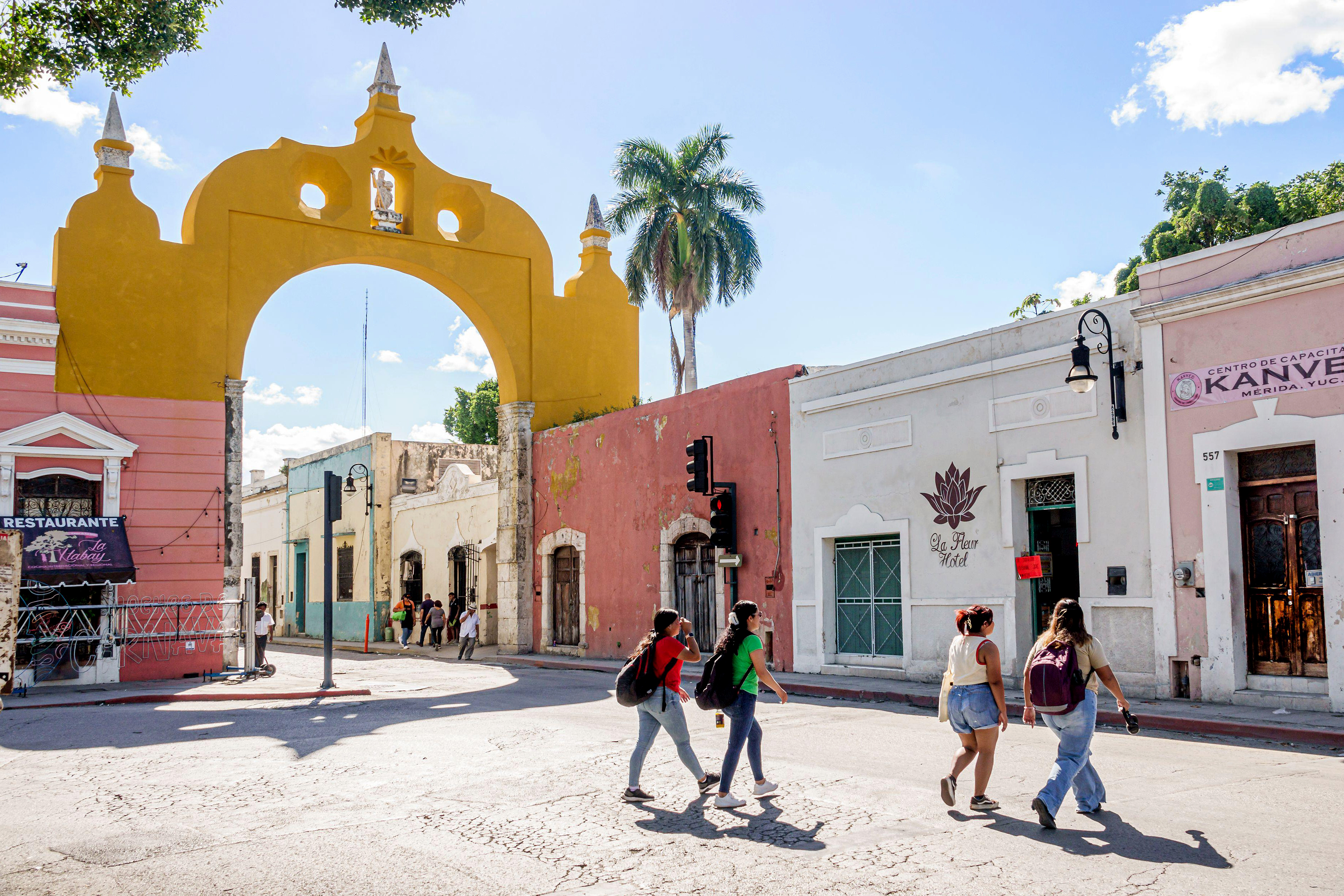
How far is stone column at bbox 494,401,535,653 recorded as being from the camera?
83.8ft

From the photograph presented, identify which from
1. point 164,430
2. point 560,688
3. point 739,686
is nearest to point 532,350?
point 164,430

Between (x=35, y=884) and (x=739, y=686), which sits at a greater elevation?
(x=739, y=686)

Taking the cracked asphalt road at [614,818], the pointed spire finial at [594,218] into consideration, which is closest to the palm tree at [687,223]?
the pointed spire finial at [594,218]

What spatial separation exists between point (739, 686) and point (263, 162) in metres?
18.7

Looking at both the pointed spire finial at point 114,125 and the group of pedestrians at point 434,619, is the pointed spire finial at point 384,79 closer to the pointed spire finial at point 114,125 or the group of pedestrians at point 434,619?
the pointed spire finial at point 114,125

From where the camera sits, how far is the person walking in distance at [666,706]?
7.28 meters

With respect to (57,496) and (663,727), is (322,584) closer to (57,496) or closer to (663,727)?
(57,496)

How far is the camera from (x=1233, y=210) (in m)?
28.6

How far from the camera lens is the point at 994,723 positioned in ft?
22.1

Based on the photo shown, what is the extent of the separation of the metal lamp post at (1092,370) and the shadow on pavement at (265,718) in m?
7.28

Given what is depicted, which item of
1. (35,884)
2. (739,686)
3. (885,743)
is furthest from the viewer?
(885,743)

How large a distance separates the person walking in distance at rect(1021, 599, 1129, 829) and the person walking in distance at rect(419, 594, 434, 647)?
22898 millimetres

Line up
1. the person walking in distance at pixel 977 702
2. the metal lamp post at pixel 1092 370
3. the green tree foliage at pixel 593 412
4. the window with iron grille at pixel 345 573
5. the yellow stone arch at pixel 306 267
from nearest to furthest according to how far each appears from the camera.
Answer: the person walking in distance at pixel 977 702 → the metal lamp post at pixel 1092 370 → the yellow stone arch at pixel 306 267 → the green tree foliage at pixel 593 412 → the window with iron grille at pixel 345 573

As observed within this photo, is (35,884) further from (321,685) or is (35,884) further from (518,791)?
(321,685)
